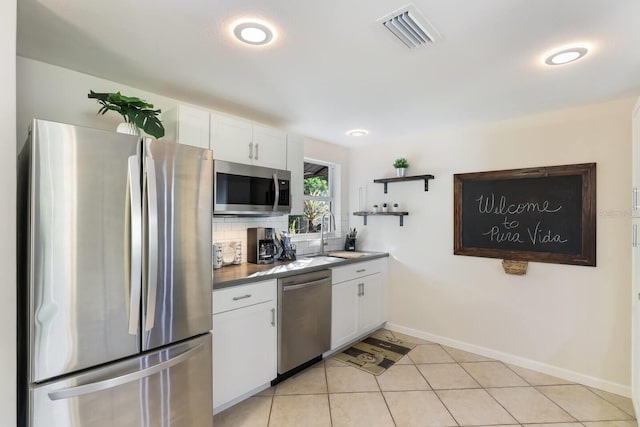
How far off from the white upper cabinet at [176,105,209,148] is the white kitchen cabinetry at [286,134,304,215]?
2.80ft

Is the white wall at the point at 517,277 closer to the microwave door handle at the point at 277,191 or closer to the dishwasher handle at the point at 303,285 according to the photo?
the dishwasher handle at the point at 303,285

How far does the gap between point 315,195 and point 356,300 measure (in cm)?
137

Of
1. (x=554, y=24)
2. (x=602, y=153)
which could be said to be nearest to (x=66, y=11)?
(x=554, y=24)

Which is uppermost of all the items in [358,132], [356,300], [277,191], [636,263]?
[358,132]

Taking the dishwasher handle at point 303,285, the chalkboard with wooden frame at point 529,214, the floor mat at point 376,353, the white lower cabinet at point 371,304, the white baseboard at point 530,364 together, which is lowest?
the floor mat at point 376,353

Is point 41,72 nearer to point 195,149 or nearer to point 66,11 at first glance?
point 66,11

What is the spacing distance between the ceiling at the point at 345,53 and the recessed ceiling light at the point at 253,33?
0.18 ft

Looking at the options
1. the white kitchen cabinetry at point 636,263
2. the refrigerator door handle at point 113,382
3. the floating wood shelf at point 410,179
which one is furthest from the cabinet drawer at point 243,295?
the white kitchen cabinetry at point 636,263

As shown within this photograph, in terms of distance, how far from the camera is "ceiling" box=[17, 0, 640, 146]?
1435 millimetres

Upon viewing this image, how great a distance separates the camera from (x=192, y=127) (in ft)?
7.53

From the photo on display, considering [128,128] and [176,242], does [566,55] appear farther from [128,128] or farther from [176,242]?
[128,128]

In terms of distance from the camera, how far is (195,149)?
1.78m

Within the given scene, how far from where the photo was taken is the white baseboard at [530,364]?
2479 millimetres

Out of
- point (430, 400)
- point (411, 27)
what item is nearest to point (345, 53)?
point (411, 27)
